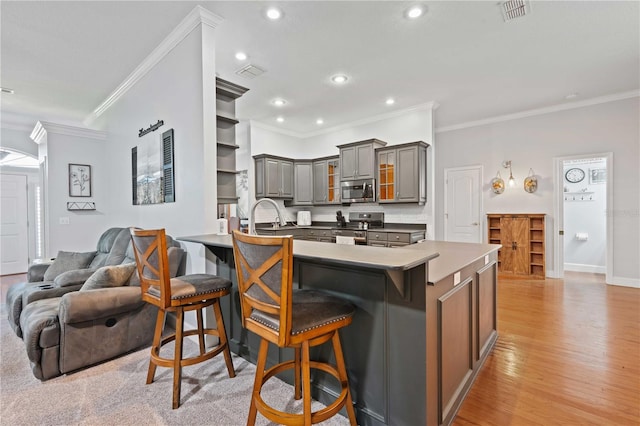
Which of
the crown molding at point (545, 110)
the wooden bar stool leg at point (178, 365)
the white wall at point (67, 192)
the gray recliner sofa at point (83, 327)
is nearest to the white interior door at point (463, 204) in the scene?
the crown molding at point (545, 110)

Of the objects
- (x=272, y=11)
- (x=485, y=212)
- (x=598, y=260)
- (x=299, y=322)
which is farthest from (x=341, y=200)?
(x=598, y=260)

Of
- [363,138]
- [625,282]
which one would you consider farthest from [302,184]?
[625,282]

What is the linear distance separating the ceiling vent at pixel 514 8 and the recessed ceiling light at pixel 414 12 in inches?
27.1

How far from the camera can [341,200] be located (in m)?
6.00

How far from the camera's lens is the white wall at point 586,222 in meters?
5.77

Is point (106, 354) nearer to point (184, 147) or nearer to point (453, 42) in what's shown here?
point (184, 147)

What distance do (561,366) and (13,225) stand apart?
902cm

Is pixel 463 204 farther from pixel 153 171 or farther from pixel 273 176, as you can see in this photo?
pixel 153 171

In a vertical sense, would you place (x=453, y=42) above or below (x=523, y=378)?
above

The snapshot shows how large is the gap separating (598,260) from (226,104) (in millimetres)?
7268

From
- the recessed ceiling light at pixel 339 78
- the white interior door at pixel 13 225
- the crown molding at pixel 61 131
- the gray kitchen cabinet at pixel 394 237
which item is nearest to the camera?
the recessed ceiling light at pixel 339 78

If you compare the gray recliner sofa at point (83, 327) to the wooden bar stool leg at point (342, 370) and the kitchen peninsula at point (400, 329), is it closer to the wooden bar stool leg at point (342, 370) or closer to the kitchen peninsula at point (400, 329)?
the kitchen peninsula at point (400, 329)

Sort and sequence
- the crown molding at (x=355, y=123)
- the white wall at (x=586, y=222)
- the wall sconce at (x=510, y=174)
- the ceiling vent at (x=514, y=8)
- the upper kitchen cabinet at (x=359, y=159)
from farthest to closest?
1. the white wall at (x=586, y=222)
2. the wall sconce at (x=510, y=174)
3. the upper kitchen cabinet at (x=359, y=159)
4. the crown molding at (x=355, y=123)
5. the ceiling vent at (x=514, y=8)

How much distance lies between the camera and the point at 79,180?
4871 mm
